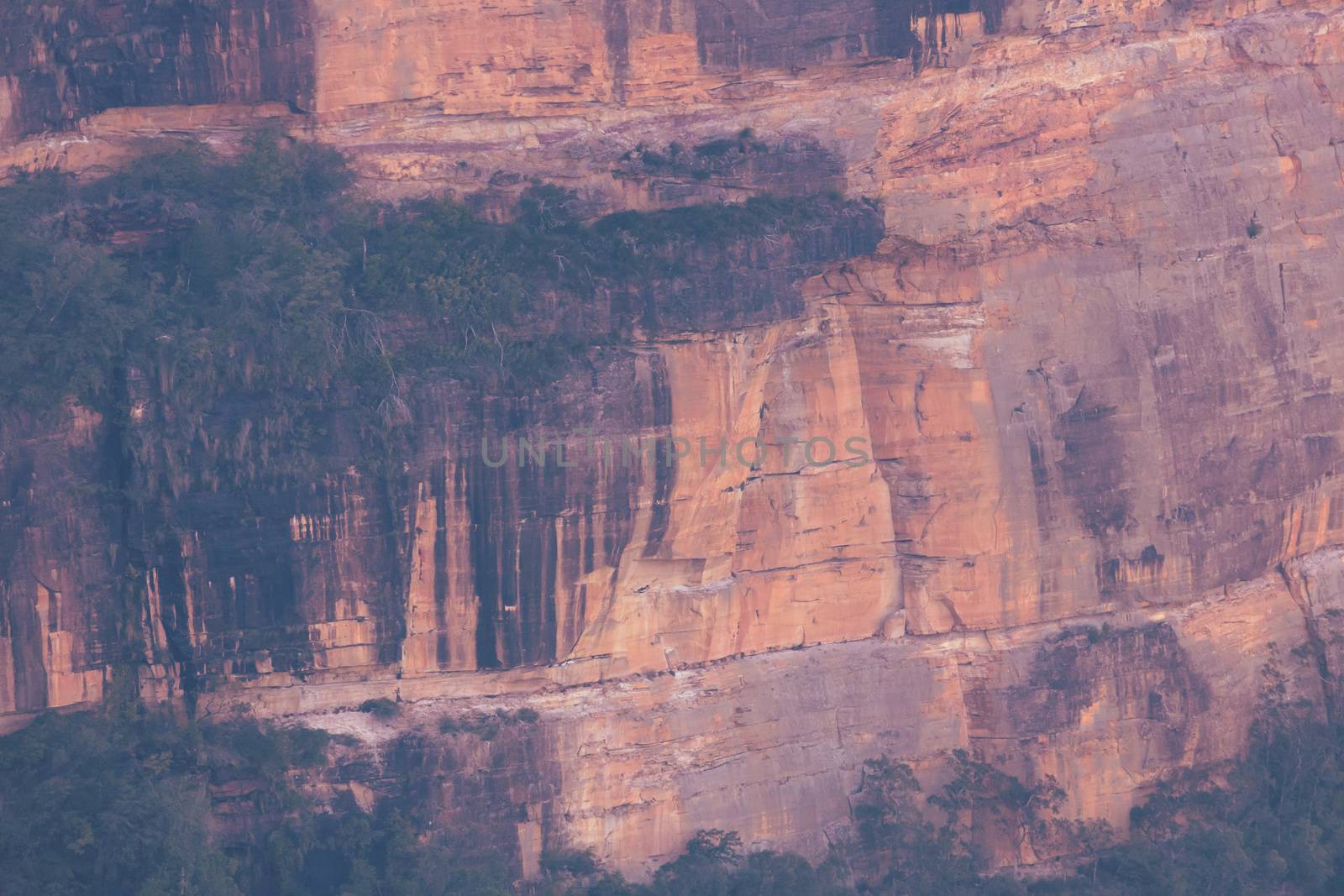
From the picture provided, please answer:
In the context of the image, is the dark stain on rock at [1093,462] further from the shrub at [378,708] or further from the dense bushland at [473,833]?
the shrub at [378,708]

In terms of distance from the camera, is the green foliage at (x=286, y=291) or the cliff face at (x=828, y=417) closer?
the green foliage at (x=286, y=291)

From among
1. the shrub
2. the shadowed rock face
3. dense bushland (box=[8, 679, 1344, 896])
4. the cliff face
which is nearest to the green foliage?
the cliff face

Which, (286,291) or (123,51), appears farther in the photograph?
(123,51)

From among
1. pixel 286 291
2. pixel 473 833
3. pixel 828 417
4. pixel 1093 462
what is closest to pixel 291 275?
pixel 286 291

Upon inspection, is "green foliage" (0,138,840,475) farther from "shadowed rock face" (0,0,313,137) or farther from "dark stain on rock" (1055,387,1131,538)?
"dark stain on rock" (1055,387,1131,538)

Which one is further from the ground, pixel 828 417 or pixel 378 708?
pixel 828 417

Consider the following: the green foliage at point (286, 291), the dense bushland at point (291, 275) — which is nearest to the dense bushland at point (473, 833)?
the green foliage at point (286, 291)

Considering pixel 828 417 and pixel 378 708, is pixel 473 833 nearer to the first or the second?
pixel 378 708

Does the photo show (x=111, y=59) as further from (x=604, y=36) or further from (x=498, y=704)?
(x=498, y=704)
